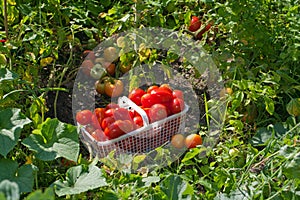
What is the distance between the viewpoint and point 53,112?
2.77 m

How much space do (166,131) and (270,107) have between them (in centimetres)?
45

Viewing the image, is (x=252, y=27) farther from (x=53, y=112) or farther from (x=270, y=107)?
(x=53, y=112)

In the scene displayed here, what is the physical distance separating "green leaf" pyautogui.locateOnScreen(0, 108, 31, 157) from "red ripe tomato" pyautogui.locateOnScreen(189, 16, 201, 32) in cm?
126

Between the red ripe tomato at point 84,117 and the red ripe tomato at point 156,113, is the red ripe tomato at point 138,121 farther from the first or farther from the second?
the red ripe tomato at point 84,117

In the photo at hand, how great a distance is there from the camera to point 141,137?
258cm

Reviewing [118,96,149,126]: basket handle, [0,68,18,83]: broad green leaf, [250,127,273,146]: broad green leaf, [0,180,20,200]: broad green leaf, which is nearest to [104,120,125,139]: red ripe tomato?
→ [118,96,149,126]: basket handle

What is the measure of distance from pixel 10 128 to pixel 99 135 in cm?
51

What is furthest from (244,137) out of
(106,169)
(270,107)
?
(106,169)

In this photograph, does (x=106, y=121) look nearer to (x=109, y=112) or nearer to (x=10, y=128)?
(x=109, y=112)

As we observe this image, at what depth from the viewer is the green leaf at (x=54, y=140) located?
85.1 inches

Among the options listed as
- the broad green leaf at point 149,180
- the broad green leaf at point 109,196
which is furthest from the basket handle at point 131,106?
the broad green leaf at point 109,196

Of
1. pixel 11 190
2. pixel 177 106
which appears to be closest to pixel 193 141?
pixel 177 106

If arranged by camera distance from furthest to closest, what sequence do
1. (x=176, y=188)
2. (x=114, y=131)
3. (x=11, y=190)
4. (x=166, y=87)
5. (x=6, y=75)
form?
(x=166, y=87)
(x=114, y=131)
(x=6, y=75)
(x=176, y=188)
(x=11, y=190)

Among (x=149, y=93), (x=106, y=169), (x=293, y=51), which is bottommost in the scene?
(x=106, y=169)
